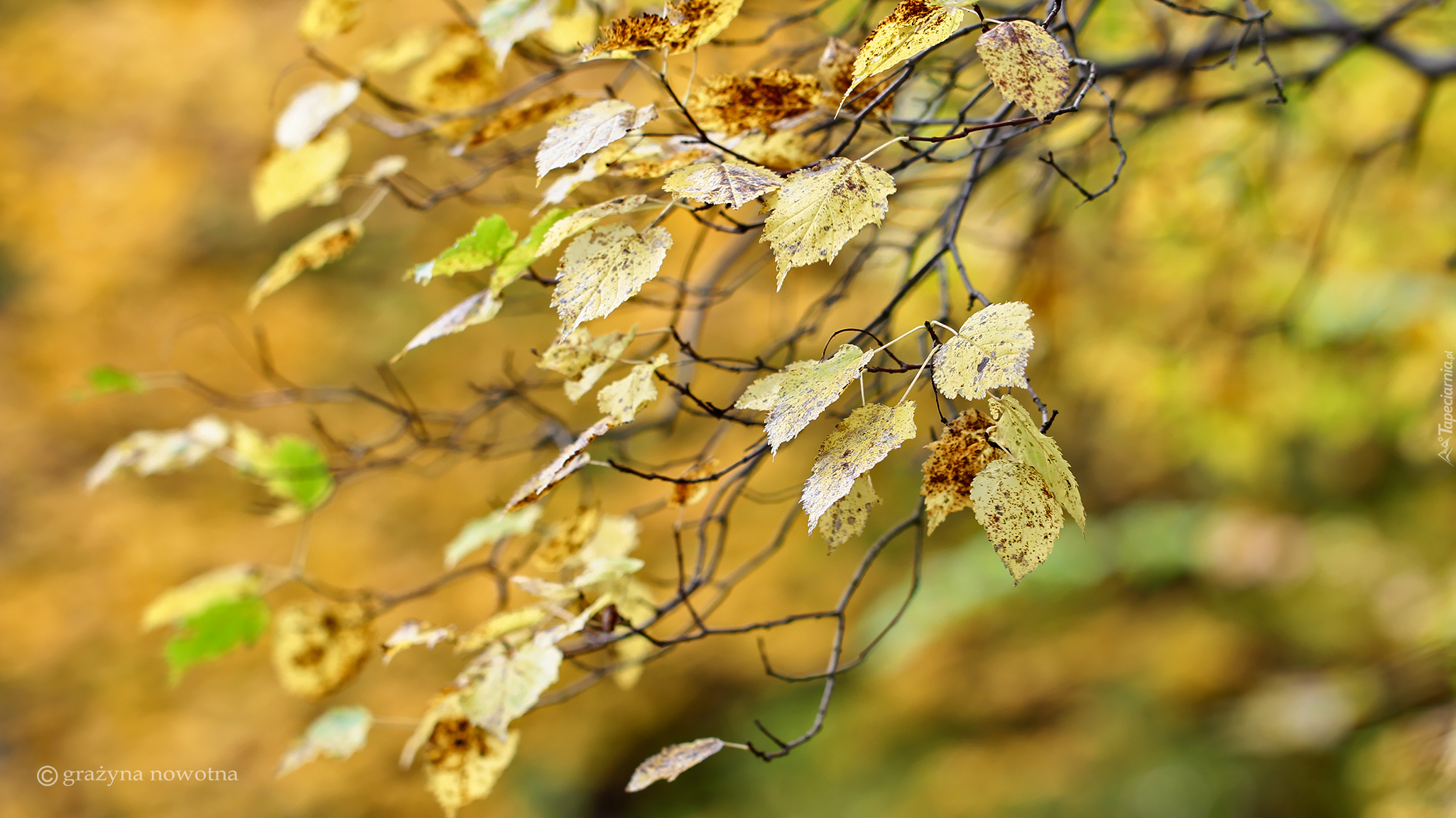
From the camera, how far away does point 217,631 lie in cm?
89

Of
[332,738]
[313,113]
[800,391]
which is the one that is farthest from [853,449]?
[313,113]

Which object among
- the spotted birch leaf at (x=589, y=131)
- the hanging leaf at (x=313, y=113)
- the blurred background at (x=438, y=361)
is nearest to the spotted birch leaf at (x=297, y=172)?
the hanging leaf at (x=313, y=113)

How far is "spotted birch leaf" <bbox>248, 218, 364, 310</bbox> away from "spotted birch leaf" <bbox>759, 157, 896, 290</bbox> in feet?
1.55

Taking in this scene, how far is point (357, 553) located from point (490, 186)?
1.14 meters

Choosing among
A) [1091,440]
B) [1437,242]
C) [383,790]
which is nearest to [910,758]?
[1091,440]

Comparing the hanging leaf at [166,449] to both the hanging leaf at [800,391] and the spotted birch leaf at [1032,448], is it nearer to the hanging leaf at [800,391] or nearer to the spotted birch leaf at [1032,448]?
the hanging leaf at [800,391]

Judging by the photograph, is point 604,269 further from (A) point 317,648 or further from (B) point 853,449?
(A) point 317,648

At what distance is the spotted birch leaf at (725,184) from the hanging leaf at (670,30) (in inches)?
3.3

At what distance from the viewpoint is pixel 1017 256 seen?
1304 mm

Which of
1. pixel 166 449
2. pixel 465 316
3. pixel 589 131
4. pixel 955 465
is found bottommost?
pixel 166 449

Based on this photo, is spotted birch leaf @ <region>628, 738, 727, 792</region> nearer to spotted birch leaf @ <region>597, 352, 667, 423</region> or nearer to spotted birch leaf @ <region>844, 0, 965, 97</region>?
spotted birch leaf @ <region>597, 352, 667, 423</region>

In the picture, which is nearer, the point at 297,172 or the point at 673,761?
the point at 673,761

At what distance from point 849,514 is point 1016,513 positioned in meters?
0.12

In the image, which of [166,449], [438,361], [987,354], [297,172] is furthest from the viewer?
[438,361]
